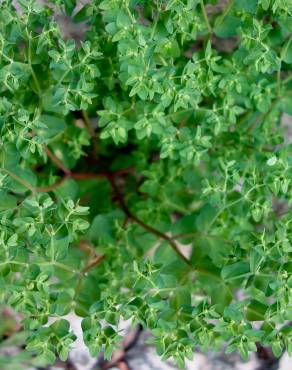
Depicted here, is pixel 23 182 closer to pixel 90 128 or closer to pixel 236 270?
pixel 90 128

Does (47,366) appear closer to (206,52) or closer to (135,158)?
(135,158)

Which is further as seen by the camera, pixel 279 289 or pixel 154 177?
pixel 154 177

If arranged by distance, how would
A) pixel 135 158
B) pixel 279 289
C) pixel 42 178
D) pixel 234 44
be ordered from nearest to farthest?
pixel 279 289
pixel 42 178
pixel 135 158
pixel 234 44

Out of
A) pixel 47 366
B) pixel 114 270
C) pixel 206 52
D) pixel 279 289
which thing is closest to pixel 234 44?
pixel 206 52

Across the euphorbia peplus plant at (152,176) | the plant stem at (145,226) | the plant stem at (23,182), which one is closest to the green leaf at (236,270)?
the euphorbia peplus plant at (152,176)

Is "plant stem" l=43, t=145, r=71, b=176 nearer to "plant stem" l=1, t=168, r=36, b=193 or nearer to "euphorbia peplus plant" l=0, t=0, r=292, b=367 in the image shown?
"euphorbia peplus plant" l=0, t=0, r=292, b=367

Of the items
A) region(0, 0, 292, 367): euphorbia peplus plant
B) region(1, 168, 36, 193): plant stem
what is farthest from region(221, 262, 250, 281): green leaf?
region(1, 168, 36, 193): plant stem

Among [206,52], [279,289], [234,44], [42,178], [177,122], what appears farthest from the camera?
[234,44]

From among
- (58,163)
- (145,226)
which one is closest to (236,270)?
(145,226)
